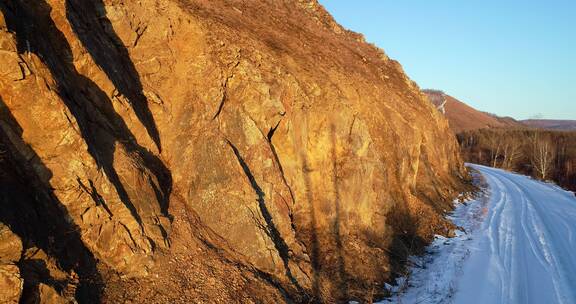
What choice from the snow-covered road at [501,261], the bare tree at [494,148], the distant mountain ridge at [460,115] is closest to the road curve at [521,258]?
the snow-covered road at [501,261]

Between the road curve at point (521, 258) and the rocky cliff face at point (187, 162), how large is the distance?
7.46ft

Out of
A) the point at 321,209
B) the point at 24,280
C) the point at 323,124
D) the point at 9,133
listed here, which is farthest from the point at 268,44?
the point at 24,280

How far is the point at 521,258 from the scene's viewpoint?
1504 cm

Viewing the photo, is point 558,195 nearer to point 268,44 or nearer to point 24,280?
point 268,44

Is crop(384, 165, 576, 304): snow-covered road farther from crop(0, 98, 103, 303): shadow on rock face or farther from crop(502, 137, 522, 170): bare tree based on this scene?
crop(502, 137, 522, 170): bare tree

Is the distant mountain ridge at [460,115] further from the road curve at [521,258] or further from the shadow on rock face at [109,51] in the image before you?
the shadow on rock face at [109,51]

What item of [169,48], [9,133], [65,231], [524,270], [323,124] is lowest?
[524,270]

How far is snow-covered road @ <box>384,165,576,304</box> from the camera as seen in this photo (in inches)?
461

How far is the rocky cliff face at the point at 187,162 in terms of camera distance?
664cm

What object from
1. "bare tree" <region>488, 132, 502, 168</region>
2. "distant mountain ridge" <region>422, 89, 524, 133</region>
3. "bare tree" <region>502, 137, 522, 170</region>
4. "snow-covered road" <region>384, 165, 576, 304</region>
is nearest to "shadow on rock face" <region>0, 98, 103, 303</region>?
"snow-covered road" <region>384, 165, 576, 304</region>

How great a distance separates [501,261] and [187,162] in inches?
462

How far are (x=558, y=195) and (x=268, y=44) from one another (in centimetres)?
2932

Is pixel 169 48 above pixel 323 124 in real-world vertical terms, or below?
above

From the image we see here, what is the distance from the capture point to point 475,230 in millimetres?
18438
